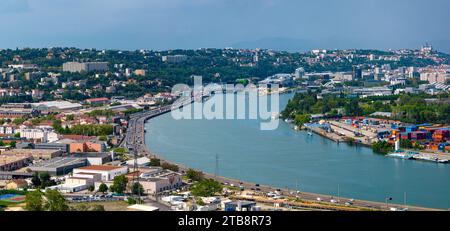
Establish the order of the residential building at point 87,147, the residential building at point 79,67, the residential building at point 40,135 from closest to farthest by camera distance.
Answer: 1. the residential building at point 87,147
2. the residential building at point 40,135
3. the residential building at point 79,67

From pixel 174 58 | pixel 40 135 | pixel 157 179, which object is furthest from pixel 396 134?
pixel 174 58

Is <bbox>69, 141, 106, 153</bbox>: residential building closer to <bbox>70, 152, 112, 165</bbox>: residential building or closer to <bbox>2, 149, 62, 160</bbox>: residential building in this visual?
<bbox>2, 149, 62, 160</bbox>: residential building

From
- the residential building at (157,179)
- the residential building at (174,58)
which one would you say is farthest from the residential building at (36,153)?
the residential building at (174,58)

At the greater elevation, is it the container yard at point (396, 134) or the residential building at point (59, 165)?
the residential building at point (59, 165)

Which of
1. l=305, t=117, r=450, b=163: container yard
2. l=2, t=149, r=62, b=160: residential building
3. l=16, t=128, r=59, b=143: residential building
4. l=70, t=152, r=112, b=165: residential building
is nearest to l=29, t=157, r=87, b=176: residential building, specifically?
l=70, t=152, r=112, b=165: residential building

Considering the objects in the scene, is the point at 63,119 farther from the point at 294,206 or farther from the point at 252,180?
the point at 294,206

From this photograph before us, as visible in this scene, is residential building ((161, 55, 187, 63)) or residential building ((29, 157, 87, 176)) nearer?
residential building ((29, 157, 87, 176))

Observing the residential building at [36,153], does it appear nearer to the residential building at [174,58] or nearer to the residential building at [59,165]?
the residential building at [59,165]

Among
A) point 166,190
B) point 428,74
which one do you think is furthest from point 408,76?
point 166,190

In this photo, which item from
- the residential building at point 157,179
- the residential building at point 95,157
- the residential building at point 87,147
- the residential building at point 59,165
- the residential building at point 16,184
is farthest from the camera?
the residential building at point 87,147
